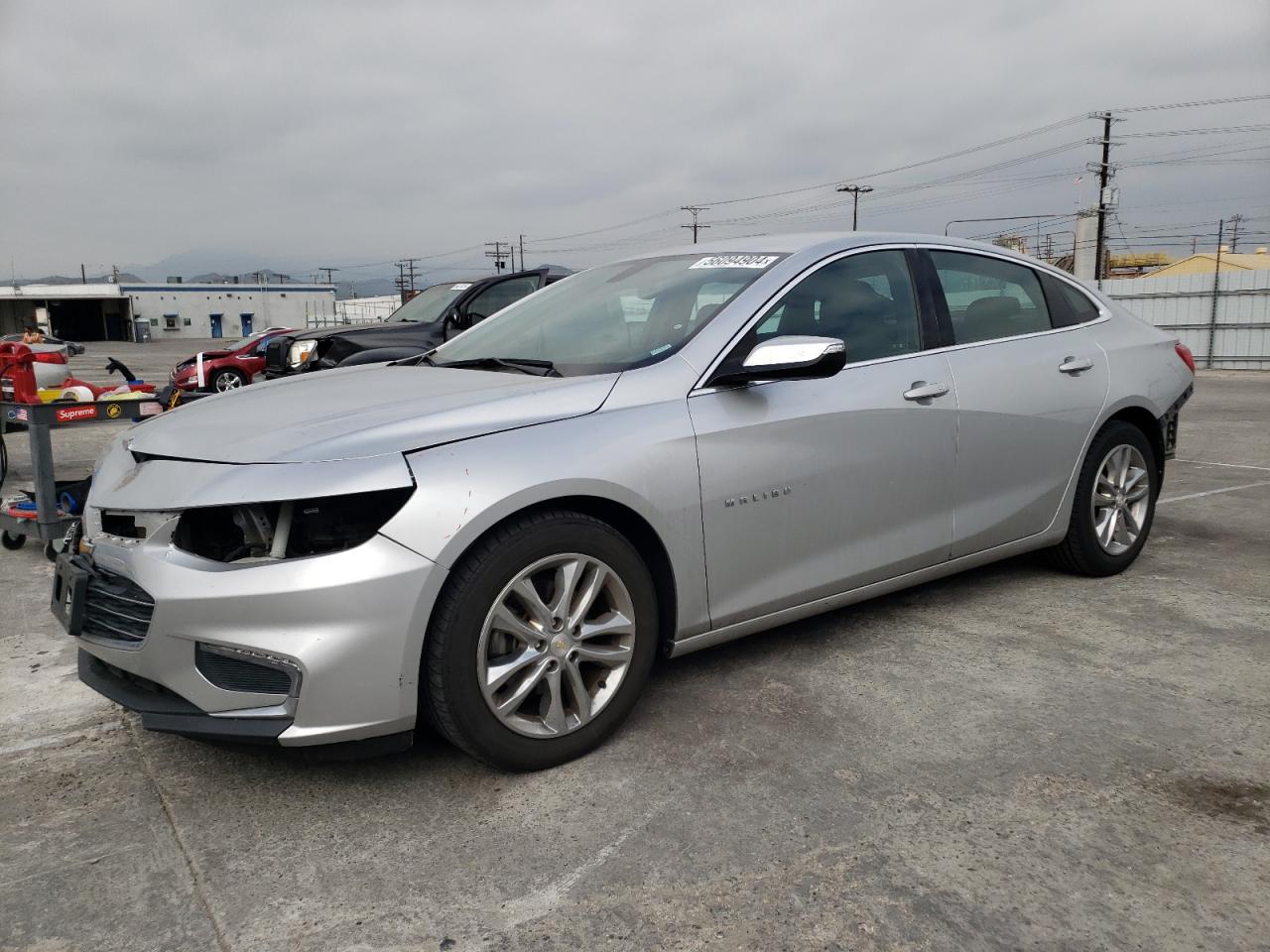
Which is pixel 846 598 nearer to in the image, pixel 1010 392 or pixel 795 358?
pixel 795 358

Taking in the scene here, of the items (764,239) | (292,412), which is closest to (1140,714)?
(764,239)

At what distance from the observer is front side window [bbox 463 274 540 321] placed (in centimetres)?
1039

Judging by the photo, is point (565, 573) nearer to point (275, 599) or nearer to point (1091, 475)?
point (275, 599)

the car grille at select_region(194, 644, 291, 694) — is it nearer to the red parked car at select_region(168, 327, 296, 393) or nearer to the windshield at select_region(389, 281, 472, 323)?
the windshield at select_region(389, 281, 472, 323)

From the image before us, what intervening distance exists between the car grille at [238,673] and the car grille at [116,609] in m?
0.19

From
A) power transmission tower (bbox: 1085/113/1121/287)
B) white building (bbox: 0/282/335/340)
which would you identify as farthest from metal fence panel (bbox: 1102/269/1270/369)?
white building (bbox: 0/282/335/340)

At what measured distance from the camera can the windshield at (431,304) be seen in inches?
443

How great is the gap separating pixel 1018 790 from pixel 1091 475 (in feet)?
6.99

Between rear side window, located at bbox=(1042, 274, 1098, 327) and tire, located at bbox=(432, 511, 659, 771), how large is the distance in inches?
99.4

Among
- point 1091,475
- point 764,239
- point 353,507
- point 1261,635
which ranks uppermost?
point 764,239

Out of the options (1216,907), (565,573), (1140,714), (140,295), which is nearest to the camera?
(1216,907)

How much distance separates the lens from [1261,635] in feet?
12.7

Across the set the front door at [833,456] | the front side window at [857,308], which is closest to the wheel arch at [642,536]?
the front door at [833,456]

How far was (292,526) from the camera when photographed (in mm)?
2512
